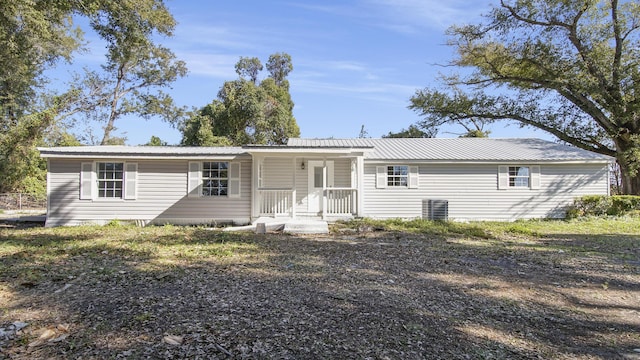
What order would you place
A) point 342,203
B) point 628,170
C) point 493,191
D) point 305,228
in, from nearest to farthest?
point 305,228 < point 342,203 < point 493,191 < point 628,170

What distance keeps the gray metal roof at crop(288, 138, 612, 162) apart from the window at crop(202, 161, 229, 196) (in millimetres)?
2890

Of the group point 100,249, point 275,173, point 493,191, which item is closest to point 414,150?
point 493,191

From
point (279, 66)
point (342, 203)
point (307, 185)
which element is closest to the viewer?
point (342, 203)

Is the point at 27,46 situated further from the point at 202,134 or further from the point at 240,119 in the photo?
the point at 240,119

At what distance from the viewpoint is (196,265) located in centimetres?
649

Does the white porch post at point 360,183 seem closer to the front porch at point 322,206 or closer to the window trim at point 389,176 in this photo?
the front porch at point 322,206

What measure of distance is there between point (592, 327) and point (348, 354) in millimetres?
2868

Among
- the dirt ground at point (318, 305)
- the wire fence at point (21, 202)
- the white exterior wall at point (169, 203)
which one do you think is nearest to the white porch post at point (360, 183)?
the white exterior wall at point (169, 203)

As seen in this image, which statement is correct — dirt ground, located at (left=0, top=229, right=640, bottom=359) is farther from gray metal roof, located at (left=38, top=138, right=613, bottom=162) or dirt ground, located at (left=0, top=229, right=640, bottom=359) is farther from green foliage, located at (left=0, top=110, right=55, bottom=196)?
green foliage, located at (left=0, top=110, right=55, bottom=196)

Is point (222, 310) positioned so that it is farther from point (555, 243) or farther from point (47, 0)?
point (47, 0)

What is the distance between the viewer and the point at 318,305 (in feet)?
14.9

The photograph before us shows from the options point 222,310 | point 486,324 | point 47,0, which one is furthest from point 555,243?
point 47,0

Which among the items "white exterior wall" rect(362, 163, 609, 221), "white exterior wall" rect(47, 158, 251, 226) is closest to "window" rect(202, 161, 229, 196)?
"white exterior wall" rect(47, 158, 251, 226)

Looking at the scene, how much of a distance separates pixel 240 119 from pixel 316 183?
13596 mm
